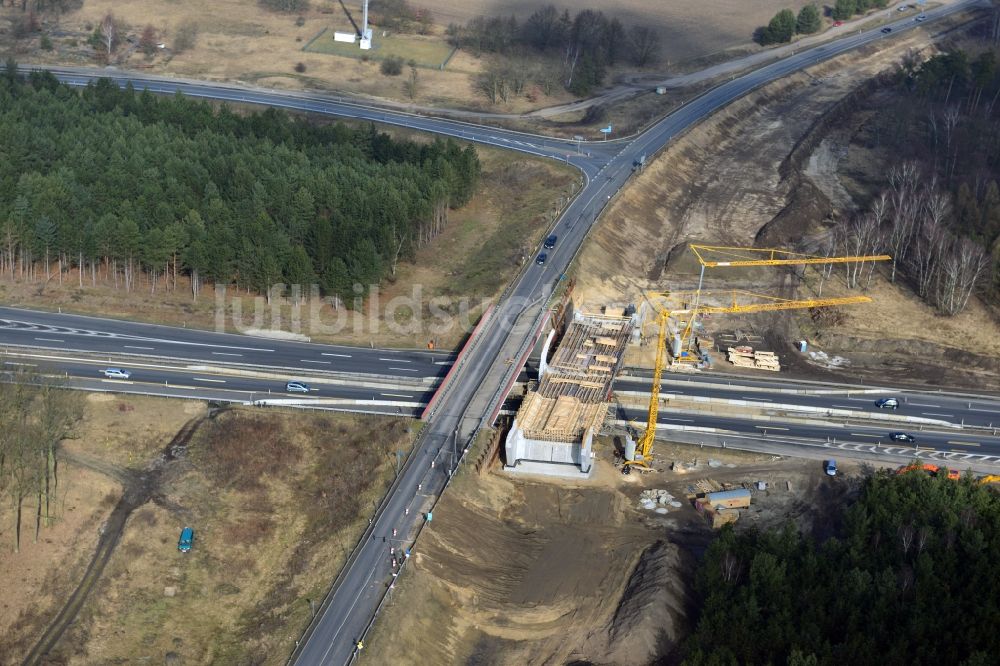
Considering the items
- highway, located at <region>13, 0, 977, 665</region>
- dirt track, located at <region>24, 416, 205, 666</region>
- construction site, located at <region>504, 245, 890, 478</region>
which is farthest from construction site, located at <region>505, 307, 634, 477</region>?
dirt track, located at <region>24, 416, 205, 666</region>

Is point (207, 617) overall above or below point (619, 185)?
below

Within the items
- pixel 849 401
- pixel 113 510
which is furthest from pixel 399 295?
pixel 849 401

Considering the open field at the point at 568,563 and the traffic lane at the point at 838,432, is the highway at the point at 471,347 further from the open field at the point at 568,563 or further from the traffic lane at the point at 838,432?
the traffic lane at the point at 838,432

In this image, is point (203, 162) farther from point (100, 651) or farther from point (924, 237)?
point (924, 237)

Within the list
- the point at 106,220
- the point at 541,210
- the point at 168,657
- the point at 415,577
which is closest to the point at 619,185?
the point at 541,210

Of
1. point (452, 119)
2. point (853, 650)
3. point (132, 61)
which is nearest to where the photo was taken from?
point (853, 650)

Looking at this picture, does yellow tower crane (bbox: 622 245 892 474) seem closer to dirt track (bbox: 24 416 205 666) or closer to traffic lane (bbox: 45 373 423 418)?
traffic lane (bbox: 45 373 423 418)
